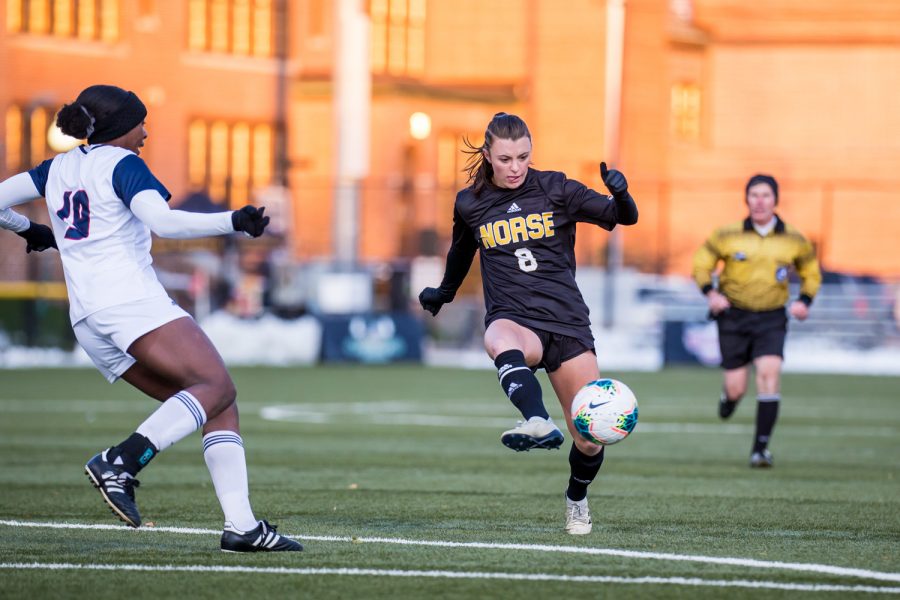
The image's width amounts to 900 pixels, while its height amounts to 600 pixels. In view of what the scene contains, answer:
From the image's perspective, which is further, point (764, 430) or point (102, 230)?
point (764, 430)

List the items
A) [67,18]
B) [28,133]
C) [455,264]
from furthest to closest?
[67,18]
[28,133]
[455,264]

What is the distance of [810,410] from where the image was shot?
1906cm

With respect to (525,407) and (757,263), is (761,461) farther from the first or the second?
(525,407)

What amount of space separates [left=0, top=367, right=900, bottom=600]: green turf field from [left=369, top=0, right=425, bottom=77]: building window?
27.3 metres

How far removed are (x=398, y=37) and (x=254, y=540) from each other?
39267 millimetres

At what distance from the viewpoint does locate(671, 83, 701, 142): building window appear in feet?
161

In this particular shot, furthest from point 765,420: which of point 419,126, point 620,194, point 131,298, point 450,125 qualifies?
point 450,125

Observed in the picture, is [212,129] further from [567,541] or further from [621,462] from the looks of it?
[567,541]

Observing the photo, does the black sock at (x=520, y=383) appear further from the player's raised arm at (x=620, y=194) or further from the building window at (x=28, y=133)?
the building window at (x=28, y=133)

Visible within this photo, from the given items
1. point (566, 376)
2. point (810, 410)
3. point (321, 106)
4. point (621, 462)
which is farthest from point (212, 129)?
point (566, 376)

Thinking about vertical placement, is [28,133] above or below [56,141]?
above

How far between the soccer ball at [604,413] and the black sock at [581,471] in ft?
1.05

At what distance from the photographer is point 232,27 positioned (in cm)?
4603

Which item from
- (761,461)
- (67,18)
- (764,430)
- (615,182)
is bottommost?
(761,461)
